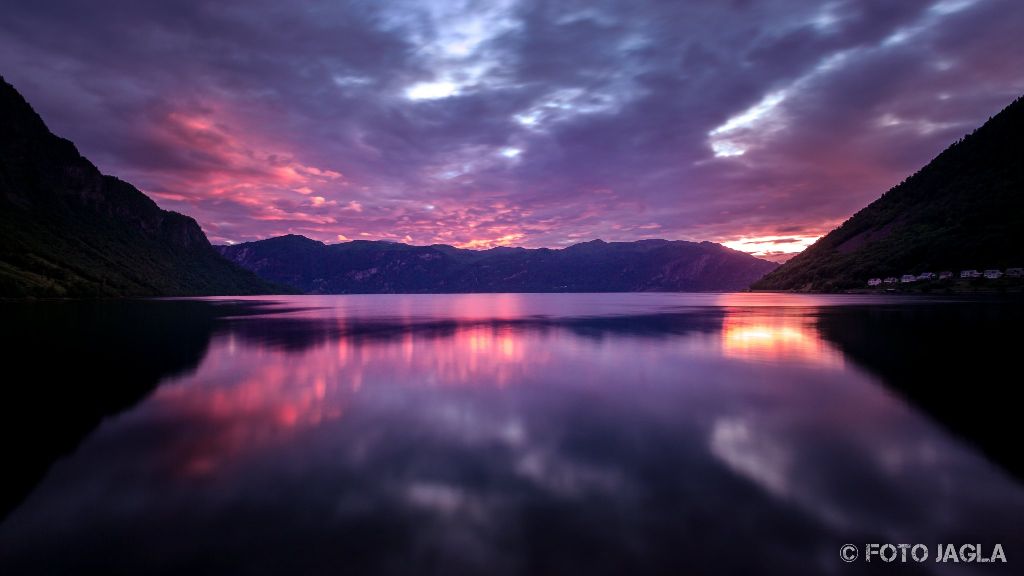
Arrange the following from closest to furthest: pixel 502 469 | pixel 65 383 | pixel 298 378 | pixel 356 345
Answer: pixel 502 469, pixel 65 383, pixel 298 378, pixel 356 345

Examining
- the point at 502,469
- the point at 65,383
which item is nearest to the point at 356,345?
the point at 65,383

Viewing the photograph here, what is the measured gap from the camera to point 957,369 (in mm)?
25234

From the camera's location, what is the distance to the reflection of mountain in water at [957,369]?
15.1 m

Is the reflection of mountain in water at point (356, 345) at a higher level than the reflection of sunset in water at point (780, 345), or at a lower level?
higher

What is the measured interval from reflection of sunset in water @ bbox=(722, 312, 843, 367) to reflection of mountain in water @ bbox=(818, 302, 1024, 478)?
160 centimetres

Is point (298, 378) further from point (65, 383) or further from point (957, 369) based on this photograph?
point (957, 369)

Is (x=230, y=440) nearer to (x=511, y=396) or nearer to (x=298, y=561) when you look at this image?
(x=298, y=561)

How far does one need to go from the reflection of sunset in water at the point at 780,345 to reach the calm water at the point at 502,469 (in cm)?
422

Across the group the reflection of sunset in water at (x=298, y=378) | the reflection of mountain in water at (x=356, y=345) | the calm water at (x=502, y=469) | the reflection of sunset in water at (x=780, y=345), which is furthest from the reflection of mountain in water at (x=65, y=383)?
the reflection of sunset in water at (x=780, y=345)

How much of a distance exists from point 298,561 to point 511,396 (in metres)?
14.7

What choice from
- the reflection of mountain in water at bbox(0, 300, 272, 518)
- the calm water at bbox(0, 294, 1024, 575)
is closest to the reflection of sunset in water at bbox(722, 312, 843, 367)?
the calm water at bbox(0, 294, 1024, 575)

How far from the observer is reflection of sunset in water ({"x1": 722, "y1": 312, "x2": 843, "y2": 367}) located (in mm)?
32531

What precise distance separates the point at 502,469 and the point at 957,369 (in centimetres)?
2884

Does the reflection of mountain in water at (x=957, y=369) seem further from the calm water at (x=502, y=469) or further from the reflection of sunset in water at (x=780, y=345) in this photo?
the reflection of sunset in water at (x=780, y=345)
